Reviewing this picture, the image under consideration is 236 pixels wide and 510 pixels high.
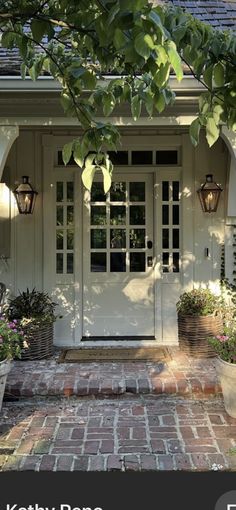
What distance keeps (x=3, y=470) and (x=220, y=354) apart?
165 cm

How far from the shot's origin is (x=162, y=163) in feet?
15.9

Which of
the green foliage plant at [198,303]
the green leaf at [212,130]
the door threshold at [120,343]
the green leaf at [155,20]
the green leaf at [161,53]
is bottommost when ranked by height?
the door threshold at [120,343]

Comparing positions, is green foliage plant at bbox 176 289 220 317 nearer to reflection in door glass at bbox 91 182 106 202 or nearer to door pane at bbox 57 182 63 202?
reflection in door glass at bbox 91 182 106 202

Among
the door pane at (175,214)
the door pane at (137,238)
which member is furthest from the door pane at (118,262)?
the door pane at (175,214)

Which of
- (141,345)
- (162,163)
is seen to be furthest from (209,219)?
(141,345)

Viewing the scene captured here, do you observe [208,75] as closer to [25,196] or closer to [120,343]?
[25,196]

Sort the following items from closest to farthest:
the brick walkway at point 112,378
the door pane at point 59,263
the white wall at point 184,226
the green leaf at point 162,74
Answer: the green leaf at point 162,74 < the brick walkway at point 112,378 < the white wall at point 184,226 < the door pane at point 59,263

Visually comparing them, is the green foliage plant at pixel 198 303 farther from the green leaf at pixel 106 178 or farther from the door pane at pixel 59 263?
the green leaf at pixel 106 178

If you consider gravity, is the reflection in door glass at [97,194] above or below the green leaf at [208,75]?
above

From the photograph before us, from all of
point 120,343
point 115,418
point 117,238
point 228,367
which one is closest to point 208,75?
point 228,367

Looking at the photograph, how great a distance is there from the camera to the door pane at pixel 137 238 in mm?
4926

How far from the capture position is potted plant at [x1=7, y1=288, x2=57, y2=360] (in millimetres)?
4207

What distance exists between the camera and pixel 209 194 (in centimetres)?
462

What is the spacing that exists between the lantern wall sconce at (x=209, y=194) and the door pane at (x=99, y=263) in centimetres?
122
